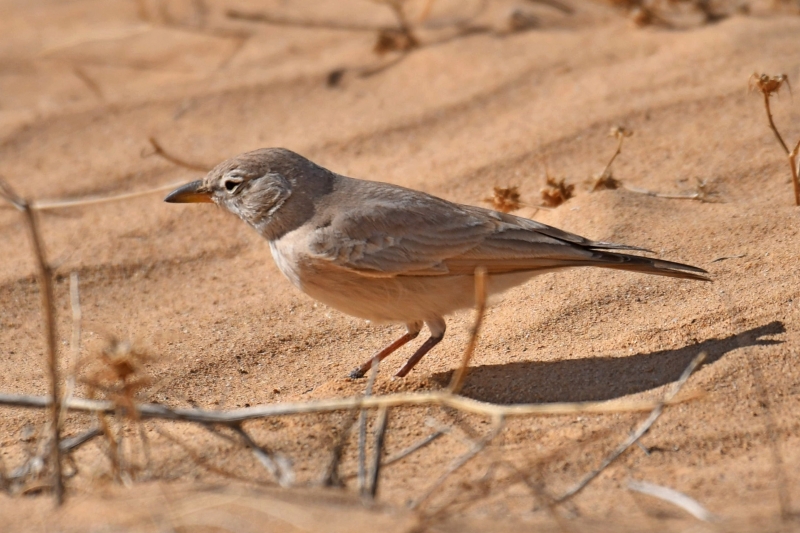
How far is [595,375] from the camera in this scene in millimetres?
Result: 3787

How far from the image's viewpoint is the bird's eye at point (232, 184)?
4.43 meters

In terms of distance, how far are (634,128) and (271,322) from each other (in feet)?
8.84

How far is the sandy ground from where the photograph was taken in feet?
9.55

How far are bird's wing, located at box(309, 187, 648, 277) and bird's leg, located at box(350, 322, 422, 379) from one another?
0.44 metres

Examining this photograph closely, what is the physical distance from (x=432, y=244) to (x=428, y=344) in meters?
0.52

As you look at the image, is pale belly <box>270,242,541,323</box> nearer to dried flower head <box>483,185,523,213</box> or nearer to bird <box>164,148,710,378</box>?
bird <box>164,148,710,378</box>

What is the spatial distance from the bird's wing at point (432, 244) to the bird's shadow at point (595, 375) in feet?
1.45

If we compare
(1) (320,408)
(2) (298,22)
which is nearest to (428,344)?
(1) (320,408)

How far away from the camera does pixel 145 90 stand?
24.1ft

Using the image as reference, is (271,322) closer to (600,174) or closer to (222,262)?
Answer: (222,262)

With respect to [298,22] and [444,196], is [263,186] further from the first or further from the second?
[298,22]

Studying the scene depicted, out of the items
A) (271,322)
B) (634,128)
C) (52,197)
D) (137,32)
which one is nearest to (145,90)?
(137,32)

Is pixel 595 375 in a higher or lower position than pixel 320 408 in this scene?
lower

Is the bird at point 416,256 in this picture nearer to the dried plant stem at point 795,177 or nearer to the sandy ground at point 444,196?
the sandy ground at point 444,196
